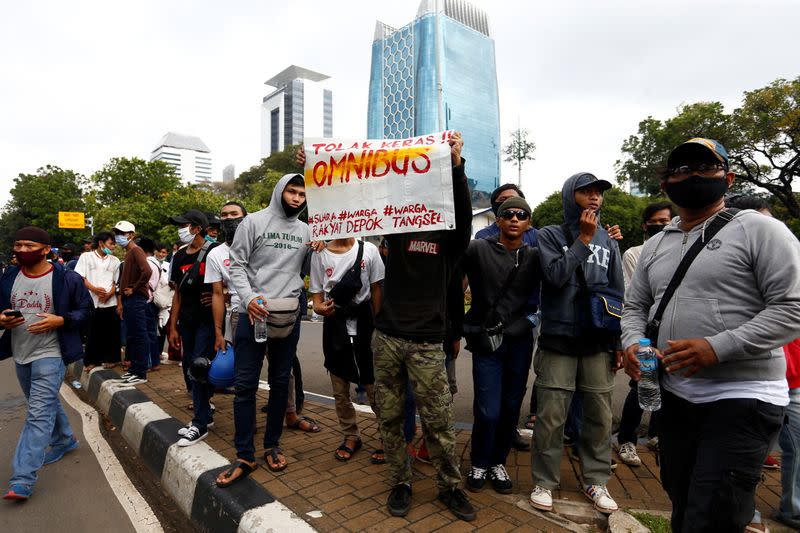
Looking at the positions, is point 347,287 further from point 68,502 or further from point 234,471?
point 68,502

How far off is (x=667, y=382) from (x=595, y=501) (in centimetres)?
129

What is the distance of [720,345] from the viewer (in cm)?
173

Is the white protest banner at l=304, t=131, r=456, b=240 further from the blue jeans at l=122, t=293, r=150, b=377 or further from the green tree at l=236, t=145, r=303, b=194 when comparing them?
the green tree at l=236, t=145, r=303, b=194

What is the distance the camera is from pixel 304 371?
723cm

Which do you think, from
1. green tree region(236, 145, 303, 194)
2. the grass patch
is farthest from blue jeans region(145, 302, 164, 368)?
green tree region(236, 145, 303, 194)

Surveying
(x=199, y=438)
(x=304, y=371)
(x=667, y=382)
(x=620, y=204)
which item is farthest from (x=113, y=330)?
(x=620, y=204)

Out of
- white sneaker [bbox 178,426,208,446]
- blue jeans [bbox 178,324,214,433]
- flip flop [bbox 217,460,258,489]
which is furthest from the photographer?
blue jeans [bbox 178,324,214,433]

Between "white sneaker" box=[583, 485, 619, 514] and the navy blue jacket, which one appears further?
the navy blue jacket

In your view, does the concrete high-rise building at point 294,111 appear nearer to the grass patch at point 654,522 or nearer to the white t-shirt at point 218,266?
the white t-shirt at point 218,266

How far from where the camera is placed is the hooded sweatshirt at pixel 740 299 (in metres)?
1.70

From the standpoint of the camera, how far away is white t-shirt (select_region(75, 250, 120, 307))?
675cm

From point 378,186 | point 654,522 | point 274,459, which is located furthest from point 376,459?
point 378,186

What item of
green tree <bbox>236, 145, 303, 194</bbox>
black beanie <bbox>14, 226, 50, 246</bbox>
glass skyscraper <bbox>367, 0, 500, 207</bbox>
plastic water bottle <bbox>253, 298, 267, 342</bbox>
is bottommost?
plastic water bottle <bbox>253, 298, 267, 342</bbox>

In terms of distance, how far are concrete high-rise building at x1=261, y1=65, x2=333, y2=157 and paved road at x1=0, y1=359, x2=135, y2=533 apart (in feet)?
389
